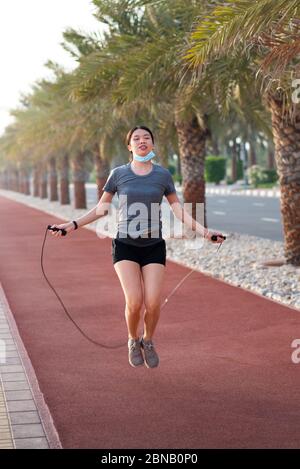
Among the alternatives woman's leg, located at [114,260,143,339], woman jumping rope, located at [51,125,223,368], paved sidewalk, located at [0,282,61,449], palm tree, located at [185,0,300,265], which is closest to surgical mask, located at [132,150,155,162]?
woman jumping rope, located at [51,125,223,368]

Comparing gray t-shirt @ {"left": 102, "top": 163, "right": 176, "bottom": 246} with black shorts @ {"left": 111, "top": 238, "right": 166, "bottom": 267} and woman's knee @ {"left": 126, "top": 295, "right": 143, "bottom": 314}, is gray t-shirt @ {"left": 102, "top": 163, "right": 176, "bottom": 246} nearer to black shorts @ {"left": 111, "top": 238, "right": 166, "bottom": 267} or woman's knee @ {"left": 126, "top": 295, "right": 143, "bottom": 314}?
black shorts @ {"left": 111, "top": 238, "right": 166, "bottom": 267}

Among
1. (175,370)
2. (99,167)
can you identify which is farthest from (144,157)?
(99,167)

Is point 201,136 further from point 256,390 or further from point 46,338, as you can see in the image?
point 256,390

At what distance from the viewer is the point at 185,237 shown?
71.3 ft

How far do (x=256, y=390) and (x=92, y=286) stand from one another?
271 inches

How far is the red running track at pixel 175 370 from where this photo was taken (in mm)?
5859

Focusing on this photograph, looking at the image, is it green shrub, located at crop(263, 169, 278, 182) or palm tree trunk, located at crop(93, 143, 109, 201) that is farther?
green shrub, located at crop(263, 169, 278, 182)

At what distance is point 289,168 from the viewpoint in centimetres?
1504

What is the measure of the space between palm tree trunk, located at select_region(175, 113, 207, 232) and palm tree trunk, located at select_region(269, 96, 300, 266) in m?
5.98

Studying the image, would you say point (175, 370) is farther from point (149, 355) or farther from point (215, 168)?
point (215, 168)

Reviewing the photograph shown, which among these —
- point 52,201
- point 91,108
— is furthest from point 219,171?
point 91,108

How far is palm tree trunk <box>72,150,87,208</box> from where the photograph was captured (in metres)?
41.3

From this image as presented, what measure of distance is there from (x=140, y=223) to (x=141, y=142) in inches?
24.2

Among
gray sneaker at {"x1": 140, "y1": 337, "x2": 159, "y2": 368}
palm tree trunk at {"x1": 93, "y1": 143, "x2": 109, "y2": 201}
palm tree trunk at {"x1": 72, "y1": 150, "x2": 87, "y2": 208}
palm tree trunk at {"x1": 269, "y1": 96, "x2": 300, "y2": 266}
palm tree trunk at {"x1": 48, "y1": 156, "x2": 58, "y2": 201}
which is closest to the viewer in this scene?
gray sneaker at {"x1": 140, "y1": 337, "x2": 159, "y2": 368}
